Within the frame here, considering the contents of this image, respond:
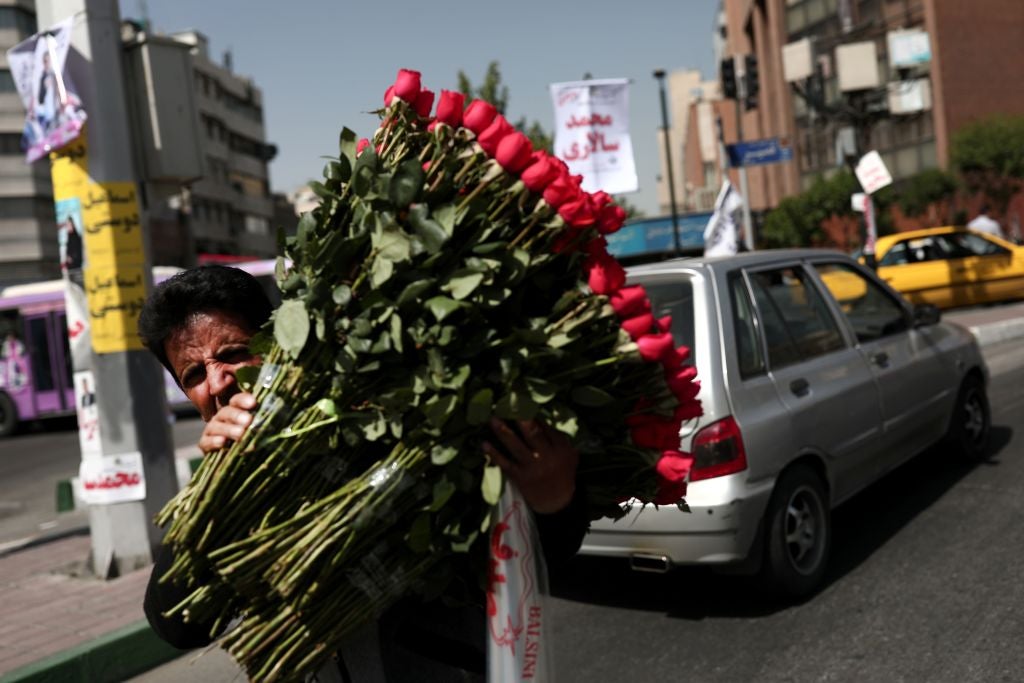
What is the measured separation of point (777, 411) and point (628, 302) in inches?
Answer: 133

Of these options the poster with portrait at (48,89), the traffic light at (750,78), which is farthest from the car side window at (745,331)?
the traffic light at (750,78)

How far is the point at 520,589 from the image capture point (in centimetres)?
163

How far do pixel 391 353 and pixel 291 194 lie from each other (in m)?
129

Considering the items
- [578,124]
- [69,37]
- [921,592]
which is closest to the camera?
[921,592]

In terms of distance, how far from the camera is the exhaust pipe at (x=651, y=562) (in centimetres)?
457

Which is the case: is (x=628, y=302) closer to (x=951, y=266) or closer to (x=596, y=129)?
(x=596, y=129)

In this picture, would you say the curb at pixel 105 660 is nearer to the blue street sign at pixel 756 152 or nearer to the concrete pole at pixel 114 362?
the concrete pole at pixel 114 362

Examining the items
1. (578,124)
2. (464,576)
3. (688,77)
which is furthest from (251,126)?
(464,576)

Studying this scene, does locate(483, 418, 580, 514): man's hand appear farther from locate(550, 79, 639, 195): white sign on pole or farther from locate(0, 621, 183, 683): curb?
locate(550, 79, 639, 195): white sign on pole

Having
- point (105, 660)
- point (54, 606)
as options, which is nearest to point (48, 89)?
point (54, 606)

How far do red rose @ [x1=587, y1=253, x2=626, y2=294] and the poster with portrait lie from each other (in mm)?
5635

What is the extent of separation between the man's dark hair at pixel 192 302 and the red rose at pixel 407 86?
579mm

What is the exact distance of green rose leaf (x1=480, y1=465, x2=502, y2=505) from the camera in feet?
4.99

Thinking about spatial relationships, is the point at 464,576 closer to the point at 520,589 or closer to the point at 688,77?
the point at 520,589
